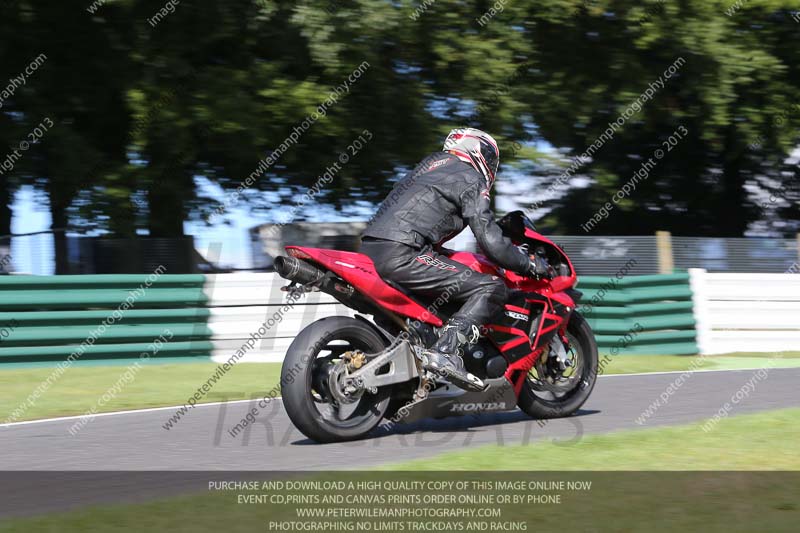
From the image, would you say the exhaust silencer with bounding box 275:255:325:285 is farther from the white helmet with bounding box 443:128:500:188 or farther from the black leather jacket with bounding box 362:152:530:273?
the white helmet with bounding box 443:128:500:188

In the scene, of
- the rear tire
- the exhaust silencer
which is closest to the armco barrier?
the rear tire

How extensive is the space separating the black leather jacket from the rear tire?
1.01 m

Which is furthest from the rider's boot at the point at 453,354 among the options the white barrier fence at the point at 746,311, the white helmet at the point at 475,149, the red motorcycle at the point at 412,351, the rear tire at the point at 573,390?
the white barrier fence at the point at 746,311

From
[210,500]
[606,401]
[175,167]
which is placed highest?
[210,500]

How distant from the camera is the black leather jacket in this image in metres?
6.77

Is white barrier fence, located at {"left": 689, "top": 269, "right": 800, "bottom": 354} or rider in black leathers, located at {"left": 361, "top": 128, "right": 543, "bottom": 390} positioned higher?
rider in black leathers, located at {"left": 361, "top": 128, "right": 543, "bottom": 390}

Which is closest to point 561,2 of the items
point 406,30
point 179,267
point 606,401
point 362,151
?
point 406,30

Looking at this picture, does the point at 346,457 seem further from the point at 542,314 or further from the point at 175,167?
the point at 175,167

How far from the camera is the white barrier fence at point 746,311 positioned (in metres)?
13.6

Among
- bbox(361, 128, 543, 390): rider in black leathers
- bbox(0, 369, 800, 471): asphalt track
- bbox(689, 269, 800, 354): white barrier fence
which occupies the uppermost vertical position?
bbox(361, 128, 543, 390): rider in black leathers

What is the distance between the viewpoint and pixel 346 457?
6.07m

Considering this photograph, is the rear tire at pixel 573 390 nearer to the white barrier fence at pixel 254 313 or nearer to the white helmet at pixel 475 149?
the white helmet at pixel 475 149

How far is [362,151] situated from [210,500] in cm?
1252

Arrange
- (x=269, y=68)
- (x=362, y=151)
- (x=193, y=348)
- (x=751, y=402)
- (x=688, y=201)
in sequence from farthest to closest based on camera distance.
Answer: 1. (x=688, y=201)
2. (x=362, y=151)
3. (x=269, y=68)
4. (x=193, y=348)
5. (x=751, y=402)
